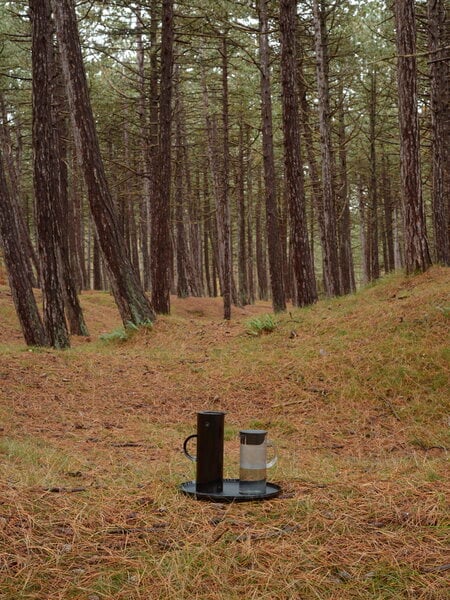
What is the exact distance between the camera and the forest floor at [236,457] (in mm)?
3107

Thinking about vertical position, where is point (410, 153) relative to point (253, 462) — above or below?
above

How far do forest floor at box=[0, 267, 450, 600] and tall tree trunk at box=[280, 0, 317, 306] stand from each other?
3.84ft

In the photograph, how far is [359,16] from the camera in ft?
66.2

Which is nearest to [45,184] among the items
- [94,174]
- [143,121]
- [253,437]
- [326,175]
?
[94,174]

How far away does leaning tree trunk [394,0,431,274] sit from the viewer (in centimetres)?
1133

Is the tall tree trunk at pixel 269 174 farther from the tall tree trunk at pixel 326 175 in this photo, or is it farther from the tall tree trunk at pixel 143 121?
the tall tree trunk at pixel 143 121

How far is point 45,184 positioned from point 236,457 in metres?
8.29

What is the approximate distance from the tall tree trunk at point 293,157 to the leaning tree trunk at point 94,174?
366cm

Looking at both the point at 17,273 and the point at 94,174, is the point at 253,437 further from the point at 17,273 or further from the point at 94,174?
the point at 94,174

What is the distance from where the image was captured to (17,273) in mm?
11977

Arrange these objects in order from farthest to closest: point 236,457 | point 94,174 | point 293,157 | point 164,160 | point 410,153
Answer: point 164,160 < point 293,157 < point 94,174 < point 410,153 < point 236,457

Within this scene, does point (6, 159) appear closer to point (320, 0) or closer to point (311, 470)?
point (320, 0)

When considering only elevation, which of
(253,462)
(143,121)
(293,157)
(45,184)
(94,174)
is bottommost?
(253,462)

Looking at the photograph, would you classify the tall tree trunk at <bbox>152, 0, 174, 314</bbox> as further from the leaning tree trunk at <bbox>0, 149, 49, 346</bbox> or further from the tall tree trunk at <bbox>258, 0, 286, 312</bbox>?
the leaning tree trunk at <bbox>0, 149, 49, 346</bbox>
